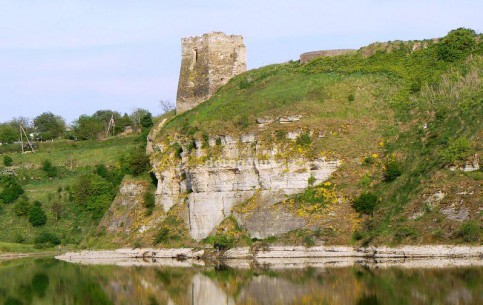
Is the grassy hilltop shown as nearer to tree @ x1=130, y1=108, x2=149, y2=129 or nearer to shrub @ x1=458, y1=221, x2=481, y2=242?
shrub @ x1=458, y1=221, x2=481, y2=242

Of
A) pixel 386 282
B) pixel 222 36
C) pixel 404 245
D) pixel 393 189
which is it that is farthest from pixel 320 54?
pixel 386 282

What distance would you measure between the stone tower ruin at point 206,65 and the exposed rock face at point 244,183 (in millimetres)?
11330

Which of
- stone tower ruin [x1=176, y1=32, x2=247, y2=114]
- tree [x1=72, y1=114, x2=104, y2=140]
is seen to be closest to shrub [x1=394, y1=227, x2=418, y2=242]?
stone tower ruin [x1=176, y1=32, x2=247, y2=114]

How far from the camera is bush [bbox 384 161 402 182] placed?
68.2 metres

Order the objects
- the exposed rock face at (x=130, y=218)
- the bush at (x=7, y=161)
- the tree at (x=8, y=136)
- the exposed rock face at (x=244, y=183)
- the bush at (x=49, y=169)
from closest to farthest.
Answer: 1. the exposed rock face at (x=244, y=183)
2. the exposed rock face at (x=130, y=218)
3. the bush at (x=49, y=169)
4. the bush at (x=7, y=161)
5. the tree at (x=8, y=136)

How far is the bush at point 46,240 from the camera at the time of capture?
90.6 m

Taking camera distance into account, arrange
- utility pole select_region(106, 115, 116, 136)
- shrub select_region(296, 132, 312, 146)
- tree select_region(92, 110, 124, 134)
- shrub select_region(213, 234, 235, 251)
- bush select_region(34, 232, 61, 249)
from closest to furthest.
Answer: shrub select_region(213, 234, 235, 251) < shrub select_region(296, 132, 312, 146) < bush select_region(34, 232, 61, 249) < utility pole select_region(106, 115, 116, 136) < tree select_region(92, 110, 124, 134)

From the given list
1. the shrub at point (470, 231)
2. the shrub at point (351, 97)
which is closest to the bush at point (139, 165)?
the shrub at point (351, 97)

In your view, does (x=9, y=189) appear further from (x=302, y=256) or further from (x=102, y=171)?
(x=302, y=256)

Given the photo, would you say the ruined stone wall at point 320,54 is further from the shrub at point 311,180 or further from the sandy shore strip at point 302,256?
the sandy shore strip at point 302,256

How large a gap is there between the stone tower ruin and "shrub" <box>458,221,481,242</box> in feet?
113

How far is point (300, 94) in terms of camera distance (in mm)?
77500

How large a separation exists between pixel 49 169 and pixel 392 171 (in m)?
52.1

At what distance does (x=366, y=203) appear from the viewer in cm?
6694
